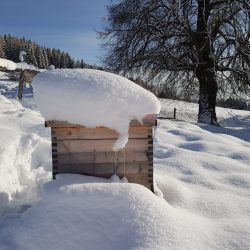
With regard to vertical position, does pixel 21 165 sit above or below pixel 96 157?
below

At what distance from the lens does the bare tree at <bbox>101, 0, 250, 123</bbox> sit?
15562 millimetres

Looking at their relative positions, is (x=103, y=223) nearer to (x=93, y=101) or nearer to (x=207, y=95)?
(x=93, y=101)

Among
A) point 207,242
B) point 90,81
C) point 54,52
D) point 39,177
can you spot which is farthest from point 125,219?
point 54,52

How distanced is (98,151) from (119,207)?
3.66 ft

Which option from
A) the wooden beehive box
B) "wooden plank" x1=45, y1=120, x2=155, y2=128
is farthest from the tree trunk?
"wooden plank" x1=45, y1=120, x2=155, y2=128

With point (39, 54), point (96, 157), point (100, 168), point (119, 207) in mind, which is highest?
point (39, 54)

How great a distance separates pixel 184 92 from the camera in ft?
55.4

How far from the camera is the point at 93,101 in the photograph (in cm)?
493

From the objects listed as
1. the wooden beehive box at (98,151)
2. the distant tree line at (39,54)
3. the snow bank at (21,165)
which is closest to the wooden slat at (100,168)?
the wooden beehive box at (98,151)

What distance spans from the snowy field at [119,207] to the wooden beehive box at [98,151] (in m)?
0.20

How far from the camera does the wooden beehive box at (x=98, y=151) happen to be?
5.14 meters

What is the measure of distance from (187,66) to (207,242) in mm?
12900

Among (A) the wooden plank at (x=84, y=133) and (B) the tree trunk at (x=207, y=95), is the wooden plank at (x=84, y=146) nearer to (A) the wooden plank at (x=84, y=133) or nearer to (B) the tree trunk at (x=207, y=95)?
(A) the wooden plank at (x=84, y=133)

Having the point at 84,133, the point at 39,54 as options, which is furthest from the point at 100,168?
the point at 39,54
